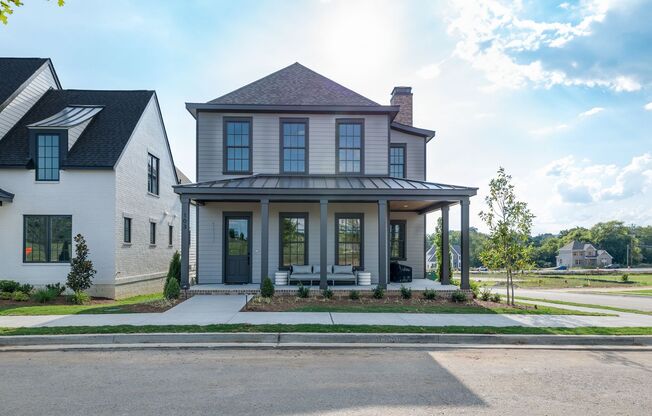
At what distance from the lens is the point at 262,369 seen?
639cm

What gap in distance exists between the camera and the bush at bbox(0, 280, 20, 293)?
561 inches

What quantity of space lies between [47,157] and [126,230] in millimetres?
3997

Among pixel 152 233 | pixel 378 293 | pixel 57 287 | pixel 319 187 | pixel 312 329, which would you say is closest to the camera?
pixel 312 329

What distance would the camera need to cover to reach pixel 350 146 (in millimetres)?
16469

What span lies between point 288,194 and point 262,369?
26.5 feet

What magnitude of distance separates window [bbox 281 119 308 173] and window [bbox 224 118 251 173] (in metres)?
1.41

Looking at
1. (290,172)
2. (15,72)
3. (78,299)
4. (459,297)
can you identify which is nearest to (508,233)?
(459,297)

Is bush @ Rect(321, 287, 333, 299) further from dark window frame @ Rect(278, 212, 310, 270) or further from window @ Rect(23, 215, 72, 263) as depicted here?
window @ Rect(23, 215, 72, 263)

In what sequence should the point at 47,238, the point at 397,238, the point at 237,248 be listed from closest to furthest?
the point at 47,238, the point at 237,248, the point at 397,238

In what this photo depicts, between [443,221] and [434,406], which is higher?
[443,221]

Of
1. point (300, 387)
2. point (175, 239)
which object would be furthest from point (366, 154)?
point (175, 239)

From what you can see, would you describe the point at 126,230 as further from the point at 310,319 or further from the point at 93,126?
the point at 310,319

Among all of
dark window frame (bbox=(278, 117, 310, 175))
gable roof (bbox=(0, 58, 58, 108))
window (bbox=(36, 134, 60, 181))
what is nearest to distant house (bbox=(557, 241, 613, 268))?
dark window frame (bbox=(278, 117, 310, 175))

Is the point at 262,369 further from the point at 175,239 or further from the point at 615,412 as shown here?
the point at 175,239
